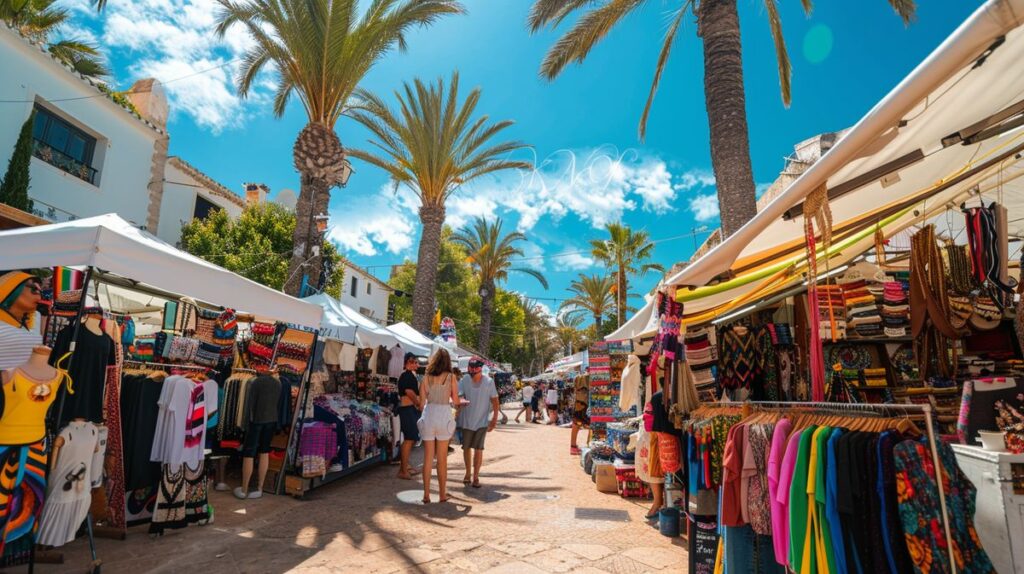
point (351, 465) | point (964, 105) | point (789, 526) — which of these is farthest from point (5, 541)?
point (964, 105)

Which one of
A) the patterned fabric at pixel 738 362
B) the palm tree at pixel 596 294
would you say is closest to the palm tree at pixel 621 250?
the palm tree at pixel 596 294

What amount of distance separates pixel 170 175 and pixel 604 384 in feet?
57.4

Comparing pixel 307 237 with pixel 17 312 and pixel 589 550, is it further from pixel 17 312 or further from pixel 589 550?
pixel 589 550

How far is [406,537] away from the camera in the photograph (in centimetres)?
519

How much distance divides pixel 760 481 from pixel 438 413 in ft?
14.3

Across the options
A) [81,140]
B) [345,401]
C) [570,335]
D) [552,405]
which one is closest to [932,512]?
[345,401]

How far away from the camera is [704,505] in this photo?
12.3ft

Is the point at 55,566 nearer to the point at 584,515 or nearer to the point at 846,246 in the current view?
the point at 584,515

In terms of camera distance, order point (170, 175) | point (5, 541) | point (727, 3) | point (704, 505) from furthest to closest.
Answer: point (170, 175)
point (727, 3)
point (704, 505)
point (5, 541)

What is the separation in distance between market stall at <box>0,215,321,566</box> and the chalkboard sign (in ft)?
15.0

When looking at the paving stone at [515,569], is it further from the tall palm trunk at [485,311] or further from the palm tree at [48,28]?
the tall palm trunk at [485,311]

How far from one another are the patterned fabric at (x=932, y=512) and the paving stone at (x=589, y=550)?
297 centimetres

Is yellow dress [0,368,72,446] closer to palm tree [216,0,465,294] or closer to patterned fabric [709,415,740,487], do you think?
patterned fabric [709,415,740,487]

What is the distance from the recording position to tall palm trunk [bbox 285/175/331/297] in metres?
11.1
